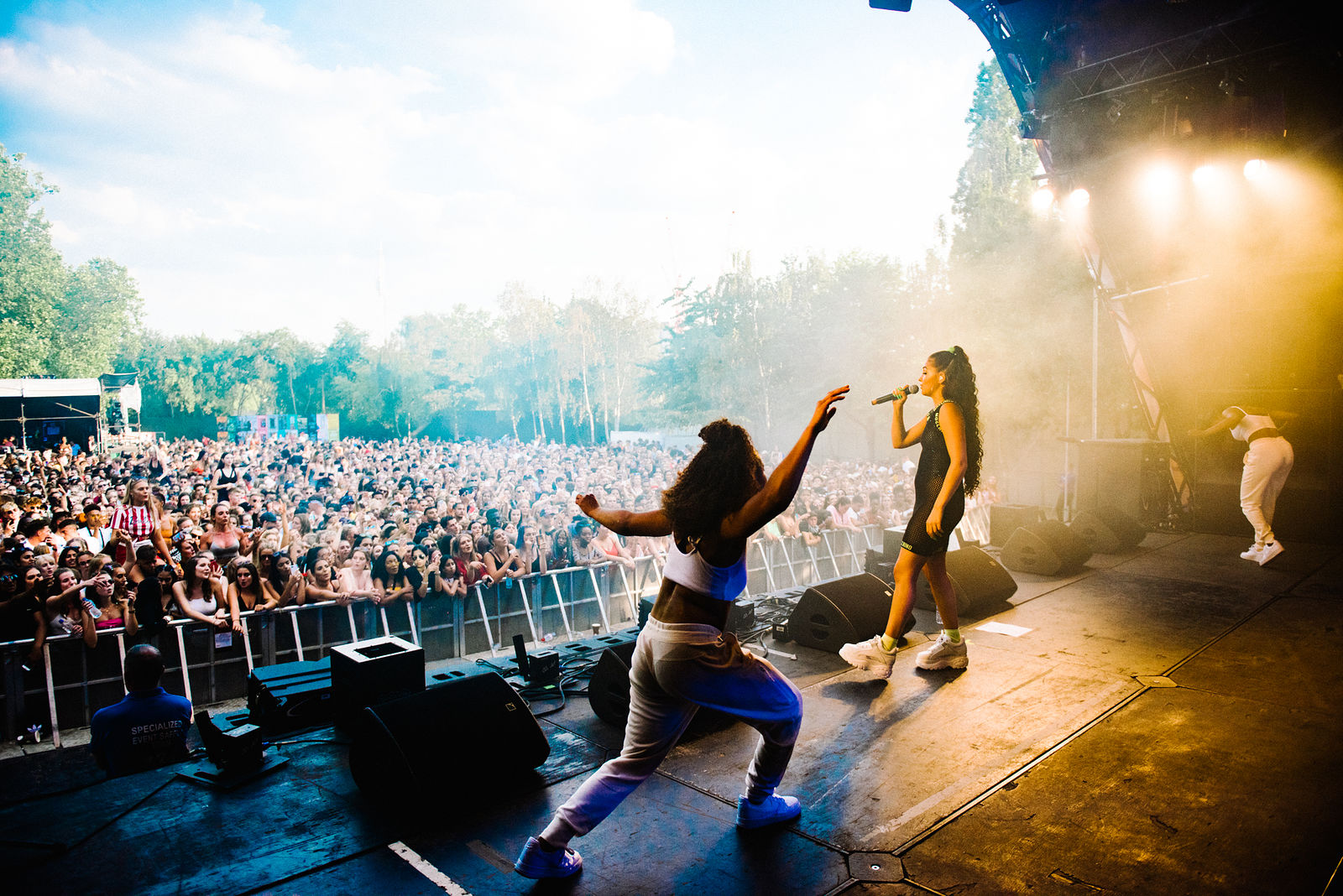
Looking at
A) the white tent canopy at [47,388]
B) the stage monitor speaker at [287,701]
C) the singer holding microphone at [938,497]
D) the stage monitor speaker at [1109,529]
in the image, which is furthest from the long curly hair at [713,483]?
the white tent canopy at [47,388]

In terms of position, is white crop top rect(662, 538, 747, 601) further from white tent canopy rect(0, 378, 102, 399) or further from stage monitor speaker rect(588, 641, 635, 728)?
white tent canopy rect(0, 378, 102, 399)

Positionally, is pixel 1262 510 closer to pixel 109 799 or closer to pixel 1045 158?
pixel 1045 158

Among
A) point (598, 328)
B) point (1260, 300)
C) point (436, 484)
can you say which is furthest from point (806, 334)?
point (1260, 300)

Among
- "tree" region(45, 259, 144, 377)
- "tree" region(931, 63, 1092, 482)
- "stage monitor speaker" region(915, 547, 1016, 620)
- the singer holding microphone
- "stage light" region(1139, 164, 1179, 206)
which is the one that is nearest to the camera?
the singer holding microphone

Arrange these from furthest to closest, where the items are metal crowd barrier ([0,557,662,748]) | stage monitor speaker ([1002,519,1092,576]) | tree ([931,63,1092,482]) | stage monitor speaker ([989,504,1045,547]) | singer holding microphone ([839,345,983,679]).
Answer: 1. tree ([931,63,1092,482])
2. stage monitor speaker ([989,504,1045,547])
3. stage monitor speaker ([1002,519,1092,576])
4. metal crowd barrier ([0,557,662,748])
5. singer holding microphone ([839,345,983,679])

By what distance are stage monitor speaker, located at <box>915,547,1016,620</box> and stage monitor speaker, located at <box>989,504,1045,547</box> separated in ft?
12.3

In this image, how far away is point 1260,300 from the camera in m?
9.23

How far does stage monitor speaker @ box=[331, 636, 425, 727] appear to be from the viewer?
12.9 ft

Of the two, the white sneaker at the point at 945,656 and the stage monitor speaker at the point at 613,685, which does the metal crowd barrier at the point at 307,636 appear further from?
the white sneaker at the point at 945,656

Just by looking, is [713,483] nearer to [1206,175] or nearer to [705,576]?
[705,576]

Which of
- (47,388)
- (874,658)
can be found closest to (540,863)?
(874,658)

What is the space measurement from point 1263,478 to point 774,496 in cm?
761

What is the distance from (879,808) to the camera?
2.98m

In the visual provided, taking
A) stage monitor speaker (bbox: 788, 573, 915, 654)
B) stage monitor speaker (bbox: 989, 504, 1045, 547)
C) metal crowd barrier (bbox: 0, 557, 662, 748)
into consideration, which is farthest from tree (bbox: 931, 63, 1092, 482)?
stage monitor speaker (bbox: 788, 573, 915, 654)
